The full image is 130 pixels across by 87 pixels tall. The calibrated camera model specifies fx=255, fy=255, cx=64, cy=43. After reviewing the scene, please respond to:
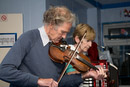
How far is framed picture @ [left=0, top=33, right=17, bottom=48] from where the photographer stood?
13.1 ft

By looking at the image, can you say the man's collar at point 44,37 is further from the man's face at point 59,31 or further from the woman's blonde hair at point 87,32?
the woman's blonde hair at point 87,32

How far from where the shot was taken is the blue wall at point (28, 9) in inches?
152

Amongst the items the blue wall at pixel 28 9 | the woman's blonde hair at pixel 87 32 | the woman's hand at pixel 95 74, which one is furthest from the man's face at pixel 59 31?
the blue wall at pixel 28 9

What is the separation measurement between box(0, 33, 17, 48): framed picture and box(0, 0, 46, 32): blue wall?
22 cm

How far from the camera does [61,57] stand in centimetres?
172

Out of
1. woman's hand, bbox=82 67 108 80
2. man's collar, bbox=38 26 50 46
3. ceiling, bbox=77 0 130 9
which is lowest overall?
woman's hand, bbox=82 67 108 80

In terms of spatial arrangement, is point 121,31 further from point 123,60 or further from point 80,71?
point 80,71

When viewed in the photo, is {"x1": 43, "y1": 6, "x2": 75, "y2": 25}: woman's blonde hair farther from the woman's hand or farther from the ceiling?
the ceiling

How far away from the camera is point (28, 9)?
3938 mm

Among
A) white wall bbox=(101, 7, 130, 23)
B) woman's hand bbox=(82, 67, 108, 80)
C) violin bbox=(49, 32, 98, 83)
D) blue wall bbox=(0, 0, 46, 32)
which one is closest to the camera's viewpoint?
violin bbox=(49, 32, 98, 83)

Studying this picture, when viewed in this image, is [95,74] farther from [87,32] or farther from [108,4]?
[108,4]

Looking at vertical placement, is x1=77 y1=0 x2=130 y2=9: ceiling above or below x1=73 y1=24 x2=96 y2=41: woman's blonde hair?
above

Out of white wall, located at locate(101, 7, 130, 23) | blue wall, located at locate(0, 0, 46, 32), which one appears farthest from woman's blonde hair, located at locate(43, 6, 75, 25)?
white wall, located at locate(101, 7, 130, 23)

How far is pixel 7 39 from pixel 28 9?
1.90 ft
